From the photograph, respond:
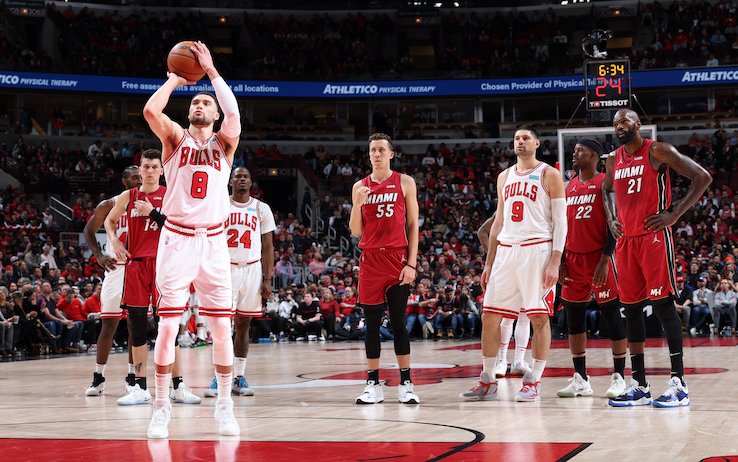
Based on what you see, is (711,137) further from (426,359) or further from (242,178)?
(242,178)

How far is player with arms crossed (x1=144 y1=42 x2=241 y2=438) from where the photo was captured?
448cm

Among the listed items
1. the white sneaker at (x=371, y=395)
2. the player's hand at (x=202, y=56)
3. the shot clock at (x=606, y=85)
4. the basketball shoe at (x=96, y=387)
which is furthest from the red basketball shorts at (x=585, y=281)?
the shot clock at (x=606, y=85)

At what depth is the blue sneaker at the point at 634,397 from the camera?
5.32 meters

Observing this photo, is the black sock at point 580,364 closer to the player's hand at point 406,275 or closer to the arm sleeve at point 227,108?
the player's hand at point 406,275

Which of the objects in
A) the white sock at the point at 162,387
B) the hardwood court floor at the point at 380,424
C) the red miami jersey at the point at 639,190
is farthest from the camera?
the red miami jersey at the point at 639,190

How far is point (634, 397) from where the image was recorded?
17.7 ft

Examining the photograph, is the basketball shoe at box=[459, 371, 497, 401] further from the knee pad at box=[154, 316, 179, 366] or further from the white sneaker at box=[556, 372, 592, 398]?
the knee pad at box=[154, 316, 179, 366]

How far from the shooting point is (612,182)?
6.05 m

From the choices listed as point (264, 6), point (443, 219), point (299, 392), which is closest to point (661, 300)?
point (299, 392)

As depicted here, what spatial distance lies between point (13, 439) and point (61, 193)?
21.4 metres

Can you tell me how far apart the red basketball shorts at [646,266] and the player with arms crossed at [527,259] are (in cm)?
50

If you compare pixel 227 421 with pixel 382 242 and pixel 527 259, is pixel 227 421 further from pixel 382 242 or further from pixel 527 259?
pixel 527 259

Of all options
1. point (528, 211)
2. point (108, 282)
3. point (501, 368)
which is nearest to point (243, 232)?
point (108, 282)

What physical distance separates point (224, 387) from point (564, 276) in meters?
3.23
